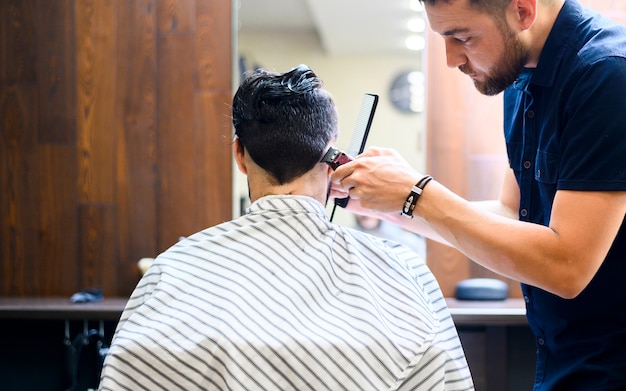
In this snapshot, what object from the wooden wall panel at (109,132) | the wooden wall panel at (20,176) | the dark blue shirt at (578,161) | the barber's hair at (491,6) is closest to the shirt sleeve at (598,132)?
the dark blue shirt at (578,161)

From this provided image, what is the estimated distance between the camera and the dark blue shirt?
1428 millimetres

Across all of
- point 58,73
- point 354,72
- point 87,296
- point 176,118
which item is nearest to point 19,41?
point 58,73

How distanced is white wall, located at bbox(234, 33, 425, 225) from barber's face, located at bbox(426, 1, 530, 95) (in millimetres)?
1384

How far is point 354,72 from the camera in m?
3.05

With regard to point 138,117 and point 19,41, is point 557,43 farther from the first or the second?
point 19,41

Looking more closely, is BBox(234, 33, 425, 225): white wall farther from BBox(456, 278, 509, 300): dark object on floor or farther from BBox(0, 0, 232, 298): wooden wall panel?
BBox(456, 278, 509, 300): dark object on floor

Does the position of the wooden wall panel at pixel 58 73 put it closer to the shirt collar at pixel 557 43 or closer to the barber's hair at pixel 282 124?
the barber's hair at pixel 282 124

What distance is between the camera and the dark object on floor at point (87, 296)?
116 inches

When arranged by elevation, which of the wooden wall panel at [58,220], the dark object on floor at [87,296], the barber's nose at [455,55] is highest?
the barber's nose at [455,55]

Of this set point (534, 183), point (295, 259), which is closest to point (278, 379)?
point (295, 259)

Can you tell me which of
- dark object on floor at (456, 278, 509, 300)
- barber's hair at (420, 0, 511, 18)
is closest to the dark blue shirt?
barber's hair at (420, 0, 511, 18)

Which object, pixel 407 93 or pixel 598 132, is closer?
pixel 598 132

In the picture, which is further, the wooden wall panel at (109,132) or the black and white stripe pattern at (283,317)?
the wooden wall panel at (109,132)

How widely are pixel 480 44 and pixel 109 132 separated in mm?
1962
